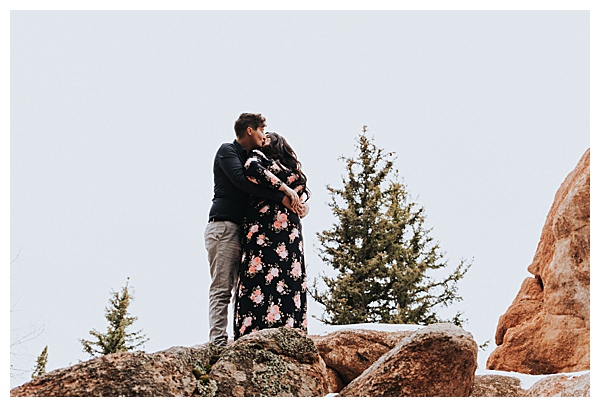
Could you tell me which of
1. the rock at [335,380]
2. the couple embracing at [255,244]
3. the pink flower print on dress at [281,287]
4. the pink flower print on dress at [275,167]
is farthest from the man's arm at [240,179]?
the rock at [335,380]

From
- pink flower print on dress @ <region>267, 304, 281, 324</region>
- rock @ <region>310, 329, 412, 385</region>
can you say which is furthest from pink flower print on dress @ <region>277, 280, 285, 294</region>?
rock @ <region>310, 329, 412, 385</region>

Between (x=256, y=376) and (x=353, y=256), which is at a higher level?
(x=353, y=256)

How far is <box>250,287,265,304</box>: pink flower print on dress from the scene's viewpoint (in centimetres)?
443

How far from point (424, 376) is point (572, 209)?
3.24 meters

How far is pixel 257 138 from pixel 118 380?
2730 millimetres

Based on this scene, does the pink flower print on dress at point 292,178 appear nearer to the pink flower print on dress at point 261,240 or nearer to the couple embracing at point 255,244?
the couple embracing at point 255,244

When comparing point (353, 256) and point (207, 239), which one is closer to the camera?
point (207, 239)

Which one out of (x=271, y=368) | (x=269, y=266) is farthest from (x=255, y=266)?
(x=271, y=368)

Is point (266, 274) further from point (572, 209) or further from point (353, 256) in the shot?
point (353, 256)

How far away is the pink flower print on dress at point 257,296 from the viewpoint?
443 cm

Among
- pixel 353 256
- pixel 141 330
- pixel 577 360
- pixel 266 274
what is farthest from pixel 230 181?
pixel 141 330

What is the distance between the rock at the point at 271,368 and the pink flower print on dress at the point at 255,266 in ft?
4.22

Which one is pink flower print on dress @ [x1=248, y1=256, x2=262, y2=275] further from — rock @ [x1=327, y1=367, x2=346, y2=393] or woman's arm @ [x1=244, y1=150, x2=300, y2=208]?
rock @ [x1=327, y1=367, x2=346, y2=393]

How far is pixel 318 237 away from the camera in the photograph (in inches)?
661
